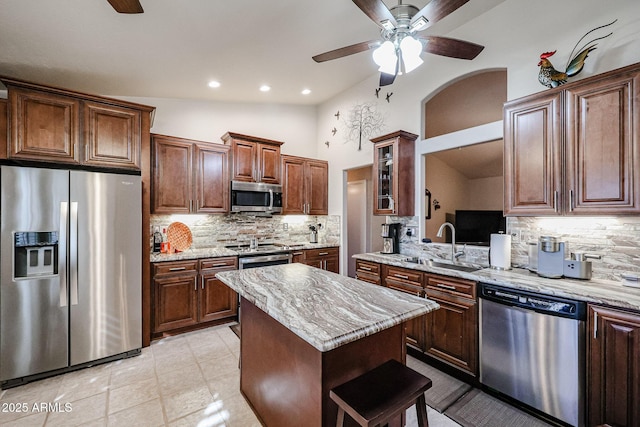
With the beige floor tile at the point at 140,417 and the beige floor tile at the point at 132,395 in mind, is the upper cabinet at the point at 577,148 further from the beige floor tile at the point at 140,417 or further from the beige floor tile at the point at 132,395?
the beige floor tile at the point at 132,395

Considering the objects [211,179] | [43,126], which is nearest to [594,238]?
[211,179]

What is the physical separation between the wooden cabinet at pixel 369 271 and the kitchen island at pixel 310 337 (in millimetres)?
1218

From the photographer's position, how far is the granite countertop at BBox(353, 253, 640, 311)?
1.68m

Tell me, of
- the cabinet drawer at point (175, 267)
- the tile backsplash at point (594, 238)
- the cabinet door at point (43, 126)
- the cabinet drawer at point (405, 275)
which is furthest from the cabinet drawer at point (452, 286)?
the cabinet door at point (43, 126)

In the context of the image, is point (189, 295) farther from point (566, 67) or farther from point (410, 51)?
point (566, 67)

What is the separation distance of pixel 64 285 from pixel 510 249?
13.3ft

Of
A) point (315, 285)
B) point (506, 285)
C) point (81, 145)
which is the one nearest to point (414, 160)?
point (506, 285)

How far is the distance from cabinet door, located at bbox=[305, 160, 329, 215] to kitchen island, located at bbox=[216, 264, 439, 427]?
278 centimetres

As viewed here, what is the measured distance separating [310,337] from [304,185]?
12.4 ft

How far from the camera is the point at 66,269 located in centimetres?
249

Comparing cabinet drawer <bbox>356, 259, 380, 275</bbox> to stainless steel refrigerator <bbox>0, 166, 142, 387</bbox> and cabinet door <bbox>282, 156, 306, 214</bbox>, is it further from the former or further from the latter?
stainless steel refrigerator <bbox>0, 166, 142, 387</bbox>

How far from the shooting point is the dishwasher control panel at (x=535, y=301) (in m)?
1.79

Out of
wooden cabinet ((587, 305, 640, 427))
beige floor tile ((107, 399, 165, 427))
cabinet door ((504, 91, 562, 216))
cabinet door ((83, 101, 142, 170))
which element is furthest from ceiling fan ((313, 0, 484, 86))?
beige floor tile ((107, 399, 165, 427))

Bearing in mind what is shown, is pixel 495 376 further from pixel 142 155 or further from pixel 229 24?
pixel 142 155
